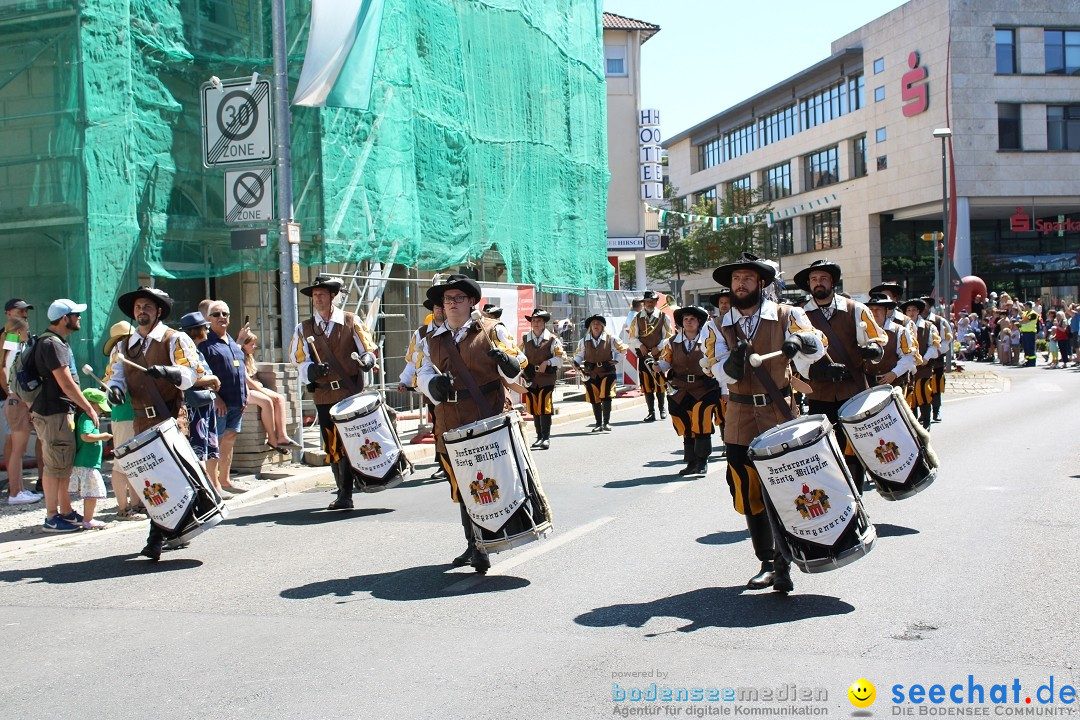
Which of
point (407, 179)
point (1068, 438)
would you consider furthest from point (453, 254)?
point (1068, 438)

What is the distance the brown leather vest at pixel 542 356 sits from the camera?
15555 millimetres

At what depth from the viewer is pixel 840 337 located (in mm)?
8469

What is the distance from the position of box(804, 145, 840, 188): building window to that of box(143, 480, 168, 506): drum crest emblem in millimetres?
56865

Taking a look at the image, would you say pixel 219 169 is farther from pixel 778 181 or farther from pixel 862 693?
pixel 778 181

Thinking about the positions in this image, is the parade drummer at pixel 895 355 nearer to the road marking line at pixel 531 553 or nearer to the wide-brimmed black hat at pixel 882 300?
the wide-brimmed black hat at pixel 882 300

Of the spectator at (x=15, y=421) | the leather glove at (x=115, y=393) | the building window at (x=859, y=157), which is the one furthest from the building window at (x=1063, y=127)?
the leather glove at (x=115, y=393)

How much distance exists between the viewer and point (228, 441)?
36.3 feet

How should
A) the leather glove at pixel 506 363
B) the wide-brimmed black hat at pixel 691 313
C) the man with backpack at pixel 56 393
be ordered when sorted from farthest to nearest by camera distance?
1. the wide-brimmed black hat at pixel 691 313
2. the man with backpack at pixel 56 393
3. the leather glove at pixel 506 363

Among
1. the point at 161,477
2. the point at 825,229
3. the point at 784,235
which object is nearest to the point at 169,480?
the point at 161,477

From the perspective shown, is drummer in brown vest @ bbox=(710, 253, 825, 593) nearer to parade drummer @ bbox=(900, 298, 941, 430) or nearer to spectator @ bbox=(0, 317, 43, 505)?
spectator @ bbox=(0, 317, 43, 505)

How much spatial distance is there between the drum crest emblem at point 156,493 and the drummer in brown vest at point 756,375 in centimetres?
399

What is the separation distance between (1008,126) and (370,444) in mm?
48849

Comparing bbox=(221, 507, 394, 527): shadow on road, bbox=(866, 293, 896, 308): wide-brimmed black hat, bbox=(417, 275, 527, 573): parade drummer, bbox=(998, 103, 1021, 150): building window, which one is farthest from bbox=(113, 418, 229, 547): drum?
bbox=(998, 103, 1021, 150): building window

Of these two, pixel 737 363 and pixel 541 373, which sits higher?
pixel 737 363
